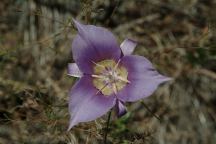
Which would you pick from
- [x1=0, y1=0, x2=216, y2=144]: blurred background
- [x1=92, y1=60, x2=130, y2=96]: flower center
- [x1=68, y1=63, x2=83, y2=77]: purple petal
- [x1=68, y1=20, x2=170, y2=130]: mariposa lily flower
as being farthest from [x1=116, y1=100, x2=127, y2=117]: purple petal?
[x1=0, y1=0, x2=216, y2=144]: blurred background

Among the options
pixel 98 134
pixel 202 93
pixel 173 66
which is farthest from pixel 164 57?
pixel 98 134

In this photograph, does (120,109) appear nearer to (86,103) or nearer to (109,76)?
(86,103)

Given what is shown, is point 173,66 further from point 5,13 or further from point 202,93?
point 5,13

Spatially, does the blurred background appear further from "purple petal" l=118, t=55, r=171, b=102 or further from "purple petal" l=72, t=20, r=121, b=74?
"purple petal" l=118, t=55, r=171, b=102

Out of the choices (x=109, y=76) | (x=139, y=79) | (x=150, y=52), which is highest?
(x=139, y=79)

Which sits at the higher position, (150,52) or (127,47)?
(127,47)

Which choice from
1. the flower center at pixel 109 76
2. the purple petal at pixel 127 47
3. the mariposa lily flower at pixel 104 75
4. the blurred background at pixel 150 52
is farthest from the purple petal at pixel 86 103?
the blurred background at pixel 150 52

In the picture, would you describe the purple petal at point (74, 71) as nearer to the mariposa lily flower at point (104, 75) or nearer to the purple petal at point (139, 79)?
the mariposa lily flower at point (104, 75)

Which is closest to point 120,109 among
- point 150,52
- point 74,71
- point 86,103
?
point 86,103
